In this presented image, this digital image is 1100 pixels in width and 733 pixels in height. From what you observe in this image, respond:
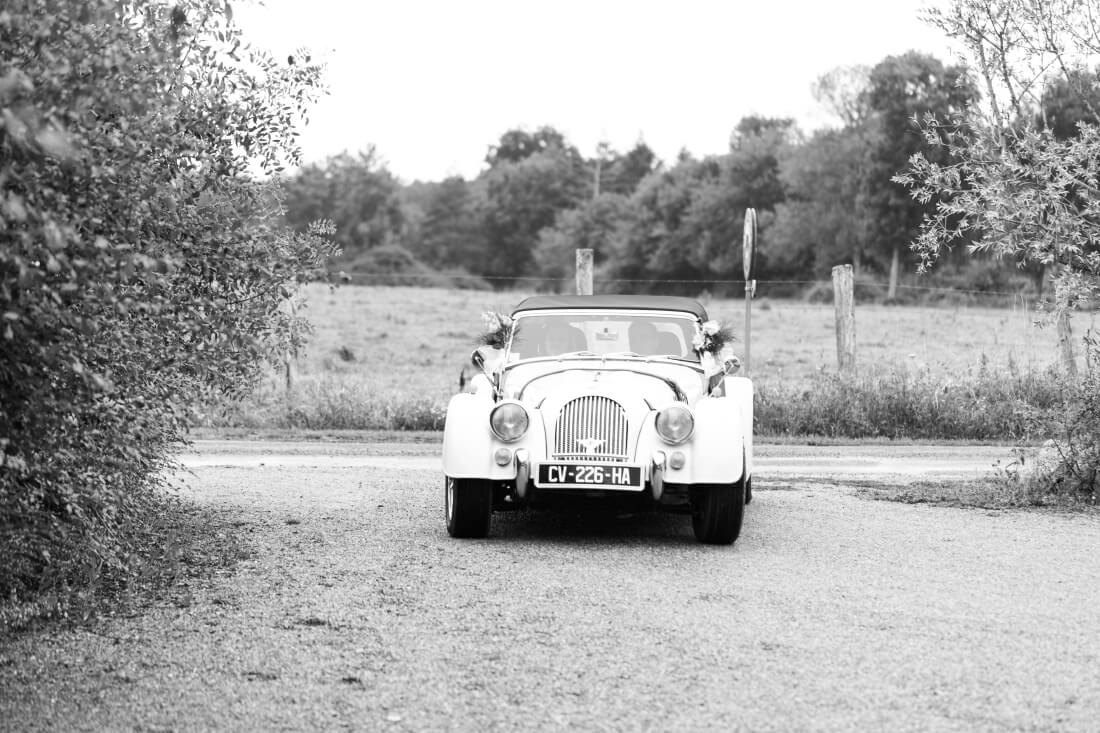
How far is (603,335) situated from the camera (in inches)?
398

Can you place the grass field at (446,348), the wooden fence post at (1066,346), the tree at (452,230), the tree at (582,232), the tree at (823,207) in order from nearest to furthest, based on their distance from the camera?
the wooden fence post at (1066,346) → the grass field at (446,348) → the tree at (823,207) → the tree at (582,232) → the tree at (452,230)

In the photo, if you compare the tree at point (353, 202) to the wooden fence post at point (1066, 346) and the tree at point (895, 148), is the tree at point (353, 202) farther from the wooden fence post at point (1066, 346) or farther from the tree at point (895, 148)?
the wooden fence post at point (1066, 346)

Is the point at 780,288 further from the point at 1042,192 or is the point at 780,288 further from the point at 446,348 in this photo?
the point at 1042,192

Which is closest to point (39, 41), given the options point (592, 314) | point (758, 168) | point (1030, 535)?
point (592, 314)

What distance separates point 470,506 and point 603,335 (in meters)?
2.00

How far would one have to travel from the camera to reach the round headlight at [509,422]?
8680 millimetres

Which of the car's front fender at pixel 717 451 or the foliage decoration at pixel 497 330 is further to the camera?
the foliage decoration at pixel 497 330

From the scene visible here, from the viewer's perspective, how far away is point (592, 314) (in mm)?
10195

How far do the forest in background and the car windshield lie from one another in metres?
28.9

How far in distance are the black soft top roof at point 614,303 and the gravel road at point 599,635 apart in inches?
64.6

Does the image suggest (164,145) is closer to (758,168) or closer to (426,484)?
(426,484)

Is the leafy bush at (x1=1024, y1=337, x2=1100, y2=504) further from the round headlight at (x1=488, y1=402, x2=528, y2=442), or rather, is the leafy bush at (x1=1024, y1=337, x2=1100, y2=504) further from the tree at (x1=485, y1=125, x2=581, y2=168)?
the tree at (x1=485, y1=125, x2=581, y2=168)

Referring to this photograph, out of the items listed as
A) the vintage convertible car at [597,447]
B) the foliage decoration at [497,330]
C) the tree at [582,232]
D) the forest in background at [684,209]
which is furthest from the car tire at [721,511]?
the tree at [582,232]

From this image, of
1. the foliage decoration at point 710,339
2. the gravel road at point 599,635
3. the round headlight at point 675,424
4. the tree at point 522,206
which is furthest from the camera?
the tree at point 522,206
